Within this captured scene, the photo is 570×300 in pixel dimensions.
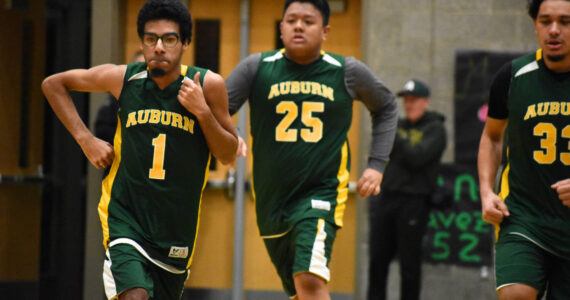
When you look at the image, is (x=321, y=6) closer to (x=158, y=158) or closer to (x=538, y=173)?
(x=158, y=158)

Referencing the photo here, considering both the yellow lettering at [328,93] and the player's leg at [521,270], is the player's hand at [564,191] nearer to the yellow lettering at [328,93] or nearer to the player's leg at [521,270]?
the player's leg at [521,270]

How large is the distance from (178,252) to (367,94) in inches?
67.9

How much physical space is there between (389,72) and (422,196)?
1.65 metres

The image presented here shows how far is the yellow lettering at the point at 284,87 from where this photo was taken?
4.89m

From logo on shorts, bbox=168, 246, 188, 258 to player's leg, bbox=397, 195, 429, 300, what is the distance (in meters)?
3.09

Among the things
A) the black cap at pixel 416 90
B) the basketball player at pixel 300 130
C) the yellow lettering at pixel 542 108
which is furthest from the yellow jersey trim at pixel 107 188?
the black cap at pixel 416 90

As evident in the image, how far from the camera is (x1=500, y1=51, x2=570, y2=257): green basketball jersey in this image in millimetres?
3977

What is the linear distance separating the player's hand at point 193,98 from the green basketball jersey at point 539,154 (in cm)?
163

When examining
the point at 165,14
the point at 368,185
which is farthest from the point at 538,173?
the point at 165,14

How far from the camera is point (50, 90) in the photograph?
4.22 meters

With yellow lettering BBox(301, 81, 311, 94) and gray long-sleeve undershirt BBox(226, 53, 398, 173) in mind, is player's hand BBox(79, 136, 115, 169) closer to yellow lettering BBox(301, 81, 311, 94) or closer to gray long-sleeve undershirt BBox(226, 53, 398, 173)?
gray long-sleeve undershirt BBox(226, 53, 398, 173)

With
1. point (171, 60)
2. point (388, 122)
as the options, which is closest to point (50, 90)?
point (171, 60)

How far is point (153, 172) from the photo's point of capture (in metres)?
4.05

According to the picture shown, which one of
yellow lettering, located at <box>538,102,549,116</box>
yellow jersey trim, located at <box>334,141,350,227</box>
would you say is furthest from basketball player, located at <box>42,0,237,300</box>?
yellow lettering, located at <box>538,102,549,116</box>
